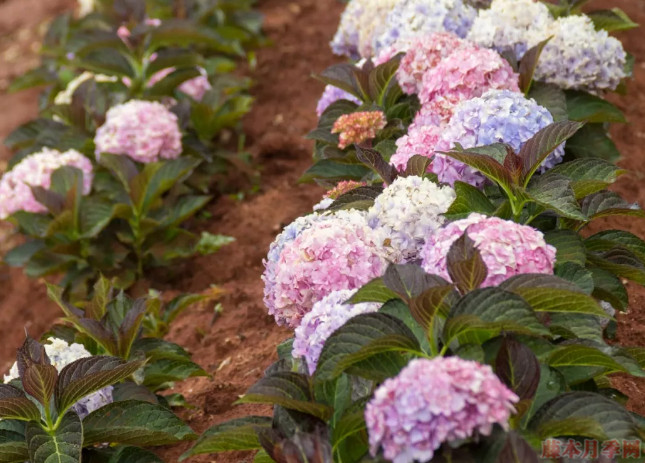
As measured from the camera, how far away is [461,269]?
6.03 ft

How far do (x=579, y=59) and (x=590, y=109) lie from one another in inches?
7.1

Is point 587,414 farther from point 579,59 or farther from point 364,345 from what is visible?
point 579,59

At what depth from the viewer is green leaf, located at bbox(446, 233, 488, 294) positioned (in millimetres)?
1824

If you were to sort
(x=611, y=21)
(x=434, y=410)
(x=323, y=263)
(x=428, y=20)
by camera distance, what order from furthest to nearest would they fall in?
(x=611, y=21)
(x=428, y=20)
(x=323, y=263)
(x=434, y=410)

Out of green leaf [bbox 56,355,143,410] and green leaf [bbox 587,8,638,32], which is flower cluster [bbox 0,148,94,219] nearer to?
green leaf [bbox 56,355,143,410]

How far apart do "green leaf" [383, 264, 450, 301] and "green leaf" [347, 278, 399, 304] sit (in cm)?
3

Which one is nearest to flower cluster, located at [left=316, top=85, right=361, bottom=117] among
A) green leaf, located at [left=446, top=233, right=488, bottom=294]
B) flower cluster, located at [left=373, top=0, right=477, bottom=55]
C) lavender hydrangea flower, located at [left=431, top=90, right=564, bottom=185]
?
flower cluster, located at [left=373, top=0, right=477, bottom=55]

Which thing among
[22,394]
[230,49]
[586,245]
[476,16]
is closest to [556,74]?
[476,16]

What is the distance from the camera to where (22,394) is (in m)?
2.28

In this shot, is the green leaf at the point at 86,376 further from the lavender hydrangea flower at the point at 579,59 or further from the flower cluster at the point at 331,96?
the lavender hydrangea flower at the point at 579,59

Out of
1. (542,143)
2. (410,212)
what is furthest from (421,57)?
(410,212)

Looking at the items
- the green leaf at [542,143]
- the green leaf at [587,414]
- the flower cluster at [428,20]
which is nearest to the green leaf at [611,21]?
the flower cluster at [428,20]

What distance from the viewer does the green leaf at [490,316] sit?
1694 millimetres

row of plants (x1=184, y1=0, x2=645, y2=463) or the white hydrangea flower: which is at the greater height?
row of plants (x1=184, y1=0, x2=645, y2=463)
